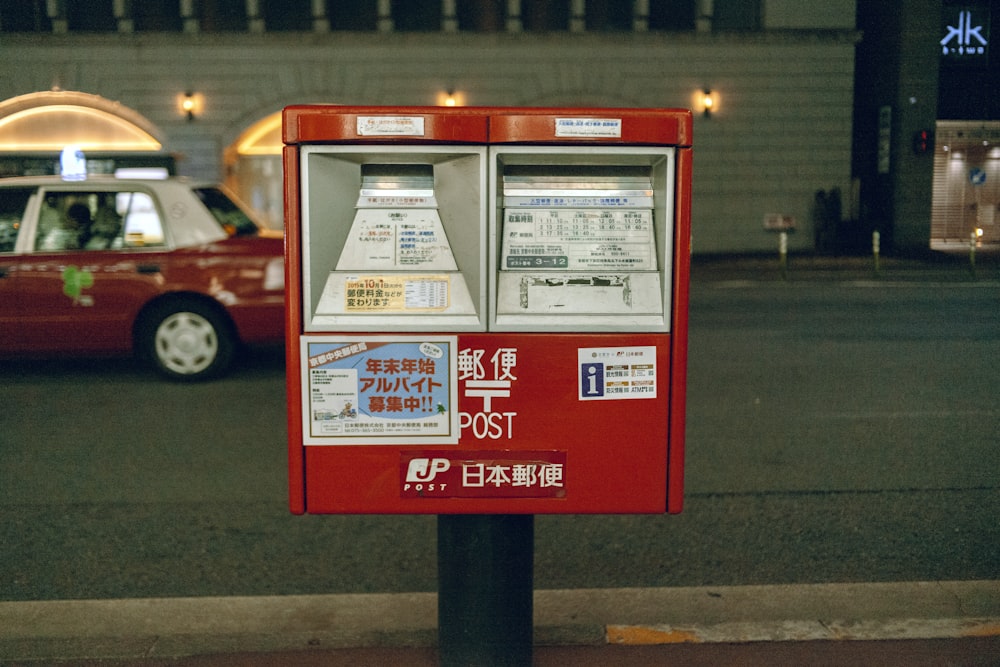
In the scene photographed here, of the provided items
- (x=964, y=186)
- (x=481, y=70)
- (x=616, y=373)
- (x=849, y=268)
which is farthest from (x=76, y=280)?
(x=964, y=186)

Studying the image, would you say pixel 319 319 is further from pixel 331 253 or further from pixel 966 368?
pixel 966 368

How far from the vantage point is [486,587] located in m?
2.93

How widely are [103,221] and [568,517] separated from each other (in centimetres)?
516

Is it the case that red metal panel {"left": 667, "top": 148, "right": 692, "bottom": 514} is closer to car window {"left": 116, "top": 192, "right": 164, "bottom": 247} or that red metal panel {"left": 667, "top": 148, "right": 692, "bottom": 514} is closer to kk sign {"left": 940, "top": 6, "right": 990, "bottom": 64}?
car window {"left": 116, "top": 192, "right": 164, "bottom": 247}

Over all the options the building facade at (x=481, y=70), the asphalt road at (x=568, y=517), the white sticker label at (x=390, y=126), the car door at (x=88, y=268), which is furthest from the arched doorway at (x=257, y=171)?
the white sticker label at (x=390, y=126)

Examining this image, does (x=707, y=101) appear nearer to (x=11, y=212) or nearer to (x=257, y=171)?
(x=257, y=171)

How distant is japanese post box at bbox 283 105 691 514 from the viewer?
8.96 ft

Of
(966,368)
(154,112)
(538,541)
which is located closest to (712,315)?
(966,368)

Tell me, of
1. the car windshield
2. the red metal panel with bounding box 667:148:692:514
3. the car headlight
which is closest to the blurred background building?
the car windshield

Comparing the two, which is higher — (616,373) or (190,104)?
(190,104)

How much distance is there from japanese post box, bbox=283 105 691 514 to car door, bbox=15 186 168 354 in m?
5.77

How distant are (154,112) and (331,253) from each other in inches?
887

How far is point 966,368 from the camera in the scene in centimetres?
884

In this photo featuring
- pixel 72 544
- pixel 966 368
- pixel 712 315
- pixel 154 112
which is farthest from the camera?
pixel 154 112
